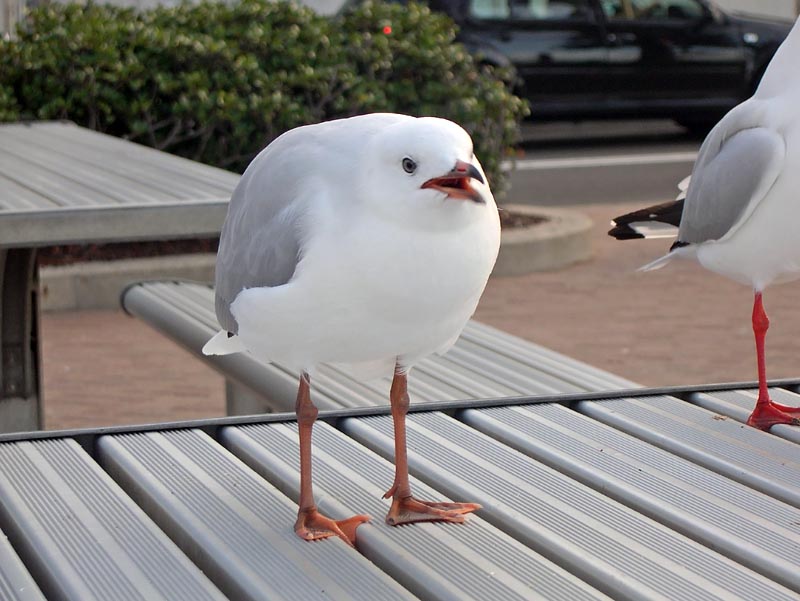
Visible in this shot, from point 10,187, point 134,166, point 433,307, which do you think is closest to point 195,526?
point 433,307

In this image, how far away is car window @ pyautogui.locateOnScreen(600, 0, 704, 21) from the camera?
14117 millimetres

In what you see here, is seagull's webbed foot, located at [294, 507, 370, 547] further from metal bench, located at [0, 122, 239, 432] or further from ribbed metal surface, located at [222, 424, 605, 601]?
metal bench, located at [0, 122, 239, 432]

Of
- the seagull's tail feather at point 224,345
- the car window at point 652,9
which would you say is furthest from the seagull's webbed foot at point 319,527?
the car window at point 652,9

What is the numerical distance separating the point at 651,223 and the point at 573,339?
3100 millimetres

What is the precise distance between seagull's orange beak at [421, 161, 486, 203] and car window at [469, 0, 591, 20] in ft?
38.7

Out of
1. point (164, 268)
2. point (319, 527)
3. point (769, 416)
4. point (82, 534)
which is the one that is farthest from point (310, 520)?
point (164, 268)

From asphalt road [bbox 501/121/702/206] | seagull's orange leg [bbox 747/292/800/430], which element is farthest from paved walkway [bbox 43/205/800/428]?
seagull's orange leg [bbox 747/292/800/430]

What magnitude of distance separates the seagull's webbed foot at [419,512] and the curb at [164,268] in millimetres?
4593

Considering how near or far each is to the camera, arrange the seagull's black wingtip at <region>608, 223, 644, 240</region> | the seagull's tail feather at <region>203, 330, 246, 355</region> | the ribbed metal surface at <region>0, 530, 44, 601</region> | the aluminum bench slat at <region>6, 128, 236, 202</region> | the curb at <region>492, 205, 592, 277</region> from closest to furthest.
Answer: the ribbed metal surface at <region>0, 530, 44, 601</region>, the seagull's tail feather at <region>203, 330, 246, 355</region>, the seagull's black wingtip at <region>608, 223, 644, 240</region>, the aluminum bench slat at <region>6, 128, 236, 202</region>, the curb at <region>492, 205, 592, 277</region>

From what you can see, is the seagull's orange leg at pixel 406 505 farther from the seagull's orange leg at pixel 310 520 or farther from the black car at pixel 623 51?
the black car at pixel 623 51

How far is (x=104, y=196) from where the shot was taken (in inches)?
153

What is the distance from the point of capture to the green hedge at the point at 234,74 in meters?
8.10

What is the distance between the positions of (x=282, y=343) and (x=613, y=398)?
94 cm

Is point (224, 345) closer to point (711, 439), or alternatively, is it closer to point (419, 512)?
point (419, 512)
